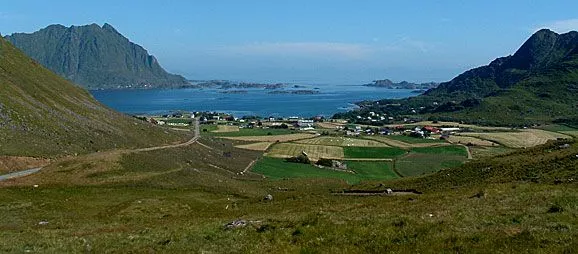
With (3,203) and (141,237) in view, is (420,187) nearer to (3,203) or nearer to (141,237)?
(141,237)

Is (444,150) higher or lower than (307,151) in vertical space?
lower

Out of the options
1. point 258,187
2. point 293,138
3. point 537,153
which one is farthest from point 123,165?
point 293,138

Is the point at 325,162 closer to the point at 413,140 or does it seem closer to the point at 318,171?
the point at 318,171

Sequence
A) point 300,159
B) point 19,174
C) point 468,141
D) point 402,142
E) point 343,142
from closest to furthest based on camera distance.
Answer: point 19,174 → point 300,159 → point 343,142 → point 468,141 → point 402,142

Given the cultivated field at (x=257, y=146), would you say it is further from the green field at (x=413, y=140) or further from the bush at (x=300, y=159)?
the green field at (x=413, y=140)

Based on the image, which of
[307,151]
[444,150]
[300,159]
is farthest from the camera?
[444,150]

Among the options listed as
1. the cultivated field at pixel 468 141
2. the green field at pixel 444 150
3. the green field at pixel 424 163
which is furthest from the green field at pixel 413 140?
the green field at pixel 424 163

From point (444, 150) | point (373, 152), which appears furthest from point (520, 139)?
point (373, 152)
